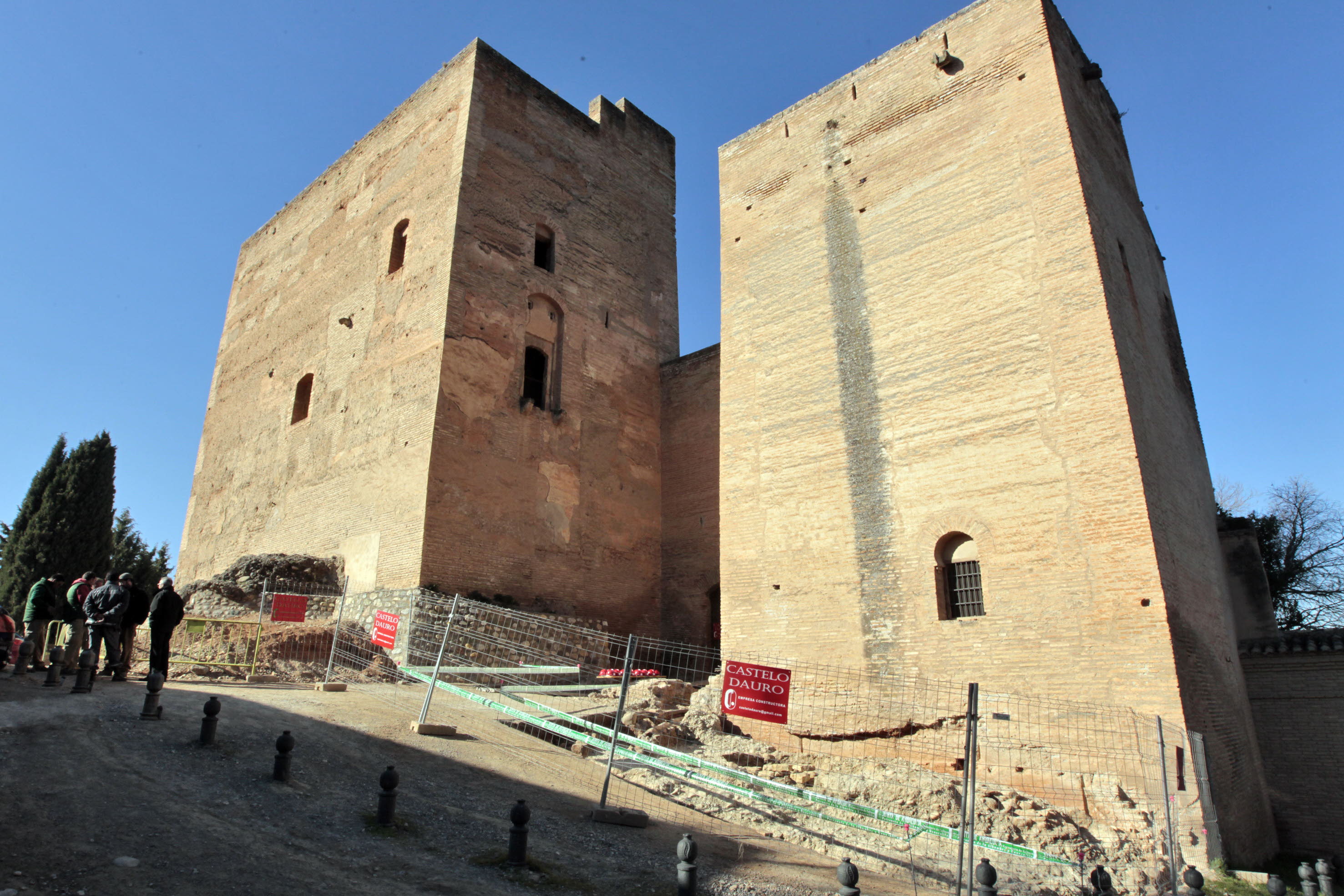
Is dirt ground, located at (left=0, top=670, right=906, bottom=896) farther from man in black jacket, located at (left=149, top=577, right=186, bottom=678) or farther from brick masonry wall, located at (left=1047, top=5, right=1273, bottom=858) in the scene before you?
brick masonry wall, located at (left=1047, top=5, right=1273, bottom=858)

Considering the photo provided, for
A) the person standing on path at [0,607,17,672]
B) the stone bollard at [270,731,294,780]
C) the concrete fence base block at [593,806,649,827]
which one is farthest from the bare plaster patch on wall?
the stone bollard at [270,731,294,780]

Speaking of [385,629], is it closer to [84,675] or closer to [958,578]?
[84,675]

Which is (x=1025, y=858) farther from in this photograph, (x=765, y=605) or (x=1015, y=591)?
(x=765, y=605)

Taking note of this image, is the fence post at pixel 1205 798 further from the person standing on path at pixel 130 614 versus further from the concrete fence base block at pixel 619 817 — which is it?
the person standing on path at pixel 130 614

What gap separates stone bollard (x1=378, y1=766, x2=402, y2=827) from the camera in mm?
5453

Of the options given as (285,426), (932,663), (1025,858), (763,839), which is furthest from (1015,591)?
(285,426)

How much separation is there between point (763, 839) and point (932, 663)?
10.1 feet

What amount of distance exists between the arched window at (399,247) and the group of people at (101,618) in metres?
9.24

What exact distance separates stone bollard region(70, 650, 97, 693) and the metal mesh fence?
9.44 feet

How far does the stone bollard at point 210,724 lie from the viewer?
20.8ft

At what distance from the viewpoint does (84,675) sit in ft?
24.1

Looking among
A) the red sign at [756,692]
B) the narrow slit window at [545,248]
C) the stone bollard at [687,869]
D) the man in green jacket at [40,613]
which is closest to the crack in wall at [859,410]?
the red sign at [756,692]

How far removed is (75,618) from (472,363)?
7.36 m

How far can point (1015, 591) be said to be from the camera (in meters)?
8.89
